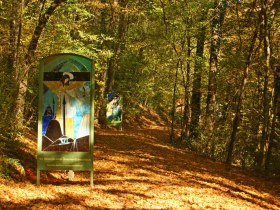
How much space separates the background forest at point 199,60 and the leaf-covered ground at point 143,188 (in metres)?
1.04

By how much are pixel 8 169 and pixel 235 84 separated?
9.74 m

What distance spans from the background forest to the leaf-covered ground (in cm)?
104

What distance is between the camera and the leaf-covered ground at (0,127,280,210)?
6.30 m

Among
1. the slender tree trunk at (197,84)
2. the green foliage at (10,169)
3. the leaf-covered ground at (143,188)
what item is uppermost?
the slender tree trunk at (197,84)

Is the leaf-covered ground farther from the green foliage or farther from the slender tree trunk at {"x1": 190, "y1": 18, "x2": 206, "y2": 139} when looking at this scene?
the slender tree trunk at {"x1": 190, "y1": 18, "x2": 206, "y2": 139}

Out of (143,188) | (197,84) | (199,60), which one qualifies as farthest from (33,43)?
(197,84)

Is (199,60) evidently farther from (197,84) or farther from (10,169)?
(10,169)

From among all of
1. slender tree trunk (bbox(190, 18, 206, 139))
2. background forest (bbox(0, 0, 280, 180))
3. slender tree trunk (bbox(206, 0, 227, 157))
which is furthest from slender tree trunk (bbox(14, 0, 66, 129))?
slender tree trunk (bbox(190, 18, 206, 139))

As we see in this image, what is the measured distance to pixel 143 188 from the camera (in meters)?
7.56

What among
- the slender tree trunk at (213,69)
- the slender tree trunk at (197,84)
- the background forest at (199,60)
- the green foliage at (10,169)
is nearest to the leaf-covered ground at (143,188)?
the green foliage at (10,169)

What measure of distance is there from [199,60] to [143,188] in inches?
393

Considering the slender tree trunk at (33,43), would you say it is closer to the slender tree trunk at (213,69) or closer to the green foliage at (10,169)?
the green foliage at (10,169)

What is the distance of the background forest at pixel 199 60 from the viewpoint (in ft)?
30.1

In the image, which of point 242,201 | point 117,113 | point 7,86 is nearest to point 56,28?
point 7,86
